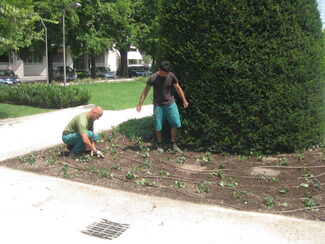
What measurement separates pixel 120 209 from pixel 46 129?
6750 mm

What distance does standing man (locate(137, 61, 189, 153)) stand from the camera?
6.82m

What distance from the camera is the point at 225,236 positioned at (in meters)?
3.73

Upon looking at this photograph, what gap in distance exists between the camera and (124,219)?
4211 mm

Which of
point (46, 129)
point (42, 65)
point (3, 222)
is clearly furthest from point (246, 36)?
point (42, 65)

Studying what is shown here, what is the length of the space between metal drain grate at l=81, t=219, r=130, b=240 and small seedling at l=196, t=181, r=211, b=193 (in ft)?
4.55

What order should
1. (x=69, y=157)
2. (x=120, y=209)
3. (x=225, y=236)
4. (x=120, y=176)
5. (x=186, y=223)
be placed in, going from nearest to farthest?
(x=225, y=236)
(x=186, y=223)
(x=120, y=209)
(x=120, y=176)
(x=69, y=157)

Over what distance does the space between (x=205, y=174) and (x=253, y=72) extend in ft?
6.71

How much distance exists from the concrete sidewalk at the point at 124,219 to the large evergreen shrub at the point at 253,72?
2444mm

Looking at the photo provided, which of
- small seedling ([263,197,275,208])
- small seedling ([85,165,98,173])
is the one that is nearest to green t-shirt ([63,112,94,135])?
small seedling ([85,165,98,173])

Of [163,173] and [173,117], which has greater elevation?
[173,117]

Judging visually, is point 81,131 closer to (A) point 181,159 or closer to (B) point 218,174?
(A) point 181,159

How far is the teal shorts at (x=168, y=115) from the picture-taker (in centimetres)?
688

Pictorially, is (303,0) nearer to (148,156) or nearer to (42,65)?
(148,156)

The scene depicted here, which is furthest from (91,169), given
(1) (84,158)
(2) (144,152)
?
(2) (144,152)
